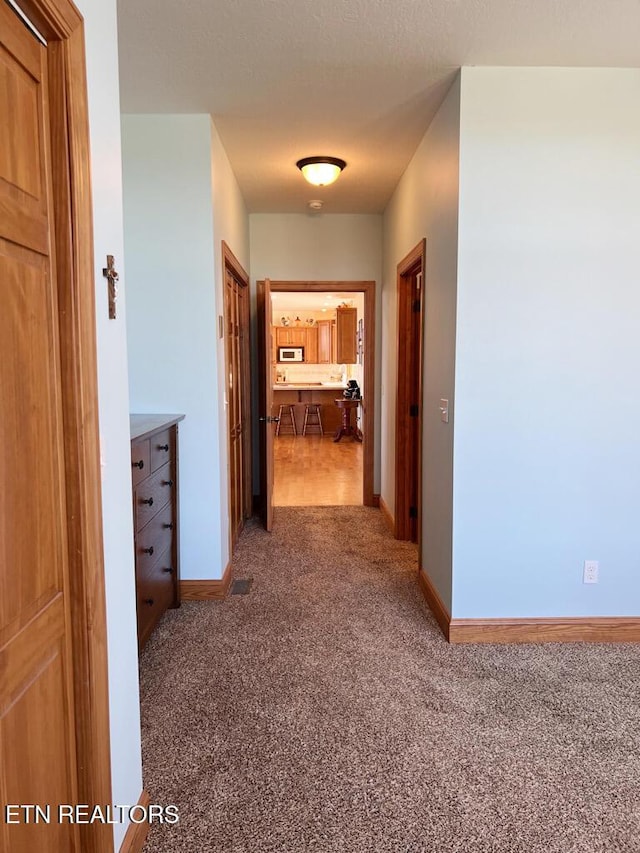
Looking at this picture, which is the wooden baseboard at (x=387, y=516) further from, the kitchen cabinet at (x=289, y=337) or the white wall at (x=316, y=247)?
the kitchen cabinet at (x=289, y=337)

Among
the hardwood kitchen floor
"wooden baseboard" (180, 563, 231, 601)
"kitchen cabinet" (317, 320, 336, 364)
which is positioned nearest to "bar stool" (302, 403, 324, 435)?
the hardwood kitchen floor

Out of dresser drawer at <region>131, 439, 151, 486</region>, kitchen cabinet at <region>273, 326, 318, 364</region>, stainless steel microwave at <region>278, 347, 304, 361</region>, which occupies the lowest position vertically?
dresser drawer at <region>131, 439, 151, 486</region>

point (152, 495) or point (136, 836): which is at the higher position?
point (152, 495)

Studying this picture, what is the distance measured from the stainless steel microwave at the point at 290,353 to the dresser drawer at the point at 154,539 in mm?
8594

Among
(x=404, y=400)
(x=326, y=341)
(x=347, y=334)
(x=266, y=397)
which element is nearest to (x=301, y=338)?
(x=326, y=341)

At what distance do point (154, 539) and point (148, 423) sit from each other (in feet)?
1.82

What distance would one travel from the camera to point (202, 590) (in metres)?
3.07

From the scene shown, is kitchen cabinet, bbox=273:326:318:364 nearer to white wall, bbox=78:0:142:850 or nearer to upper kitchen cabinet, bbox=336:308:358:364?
upper kitchen cabinet, bbox=336:308:358:364

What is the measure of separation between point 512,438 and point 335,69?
1.85 m

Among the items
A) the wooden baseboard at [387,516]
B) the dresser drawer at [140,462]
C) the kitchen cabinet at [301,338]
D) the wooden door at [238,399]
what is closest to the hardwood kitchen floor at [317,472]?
the wooden baseboard at [387,516]

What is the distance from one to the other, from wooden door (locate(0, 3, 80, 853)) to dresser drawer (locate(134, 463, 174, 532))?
3.80 ft

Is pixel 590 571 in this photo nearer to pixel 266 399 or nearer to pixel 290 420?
pixel 266 399

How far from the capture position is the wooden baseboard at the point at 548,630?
2.58 m

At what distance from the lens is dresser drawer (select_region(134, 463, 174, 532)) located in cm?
229
